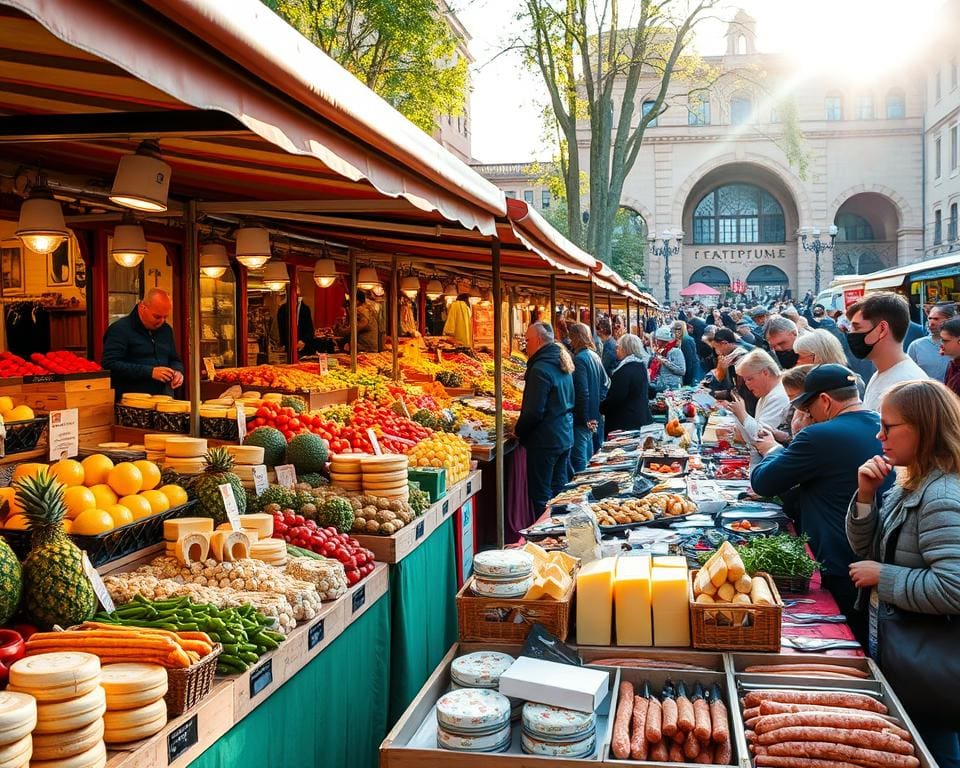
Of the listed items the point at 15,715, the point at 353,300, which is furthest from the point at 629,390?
the point at 15,715

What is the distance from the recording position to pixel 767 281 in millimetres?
52750

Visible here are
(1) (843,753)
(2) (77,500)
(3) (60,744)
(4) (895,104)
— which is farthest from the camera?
(4) (895,104)

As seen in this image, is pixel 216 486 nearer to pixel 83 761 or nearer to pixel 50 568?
pixel 50 568

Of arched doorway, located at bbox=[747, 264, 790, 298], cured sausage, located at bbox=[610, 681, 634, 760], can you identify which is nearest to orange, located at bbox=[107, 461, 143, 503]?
cured sausage, located at bbox=[610, 681, 634, 760]

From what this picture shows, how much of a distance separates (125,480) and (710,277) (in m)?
52.1

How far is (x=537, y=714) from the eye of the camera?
8.70 ft

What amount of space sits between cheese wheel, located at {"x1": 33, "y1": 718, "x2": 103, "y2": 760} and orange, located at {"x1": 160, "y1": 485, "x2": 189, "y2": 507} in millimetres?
1821

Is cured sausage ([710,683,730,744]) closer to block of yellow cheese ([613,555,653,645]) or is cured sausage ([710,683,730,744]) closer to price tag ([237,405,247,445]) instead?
block of yellow cheese ([613,555,653,645])

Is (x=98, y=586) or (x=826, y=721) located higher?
(x=98, y=586)

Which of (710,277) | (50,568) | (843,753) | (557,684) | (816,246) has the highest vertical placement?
(816,246)

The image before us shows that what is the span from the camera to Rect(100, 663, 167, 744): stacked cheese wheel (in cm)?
238

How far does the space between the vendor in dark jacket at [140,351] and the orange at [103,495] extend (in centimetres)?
280

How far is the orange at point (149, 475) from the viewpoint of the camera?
4047 mm

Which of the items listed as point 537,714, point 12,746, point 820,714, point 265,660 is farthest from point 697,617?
point 12,746
